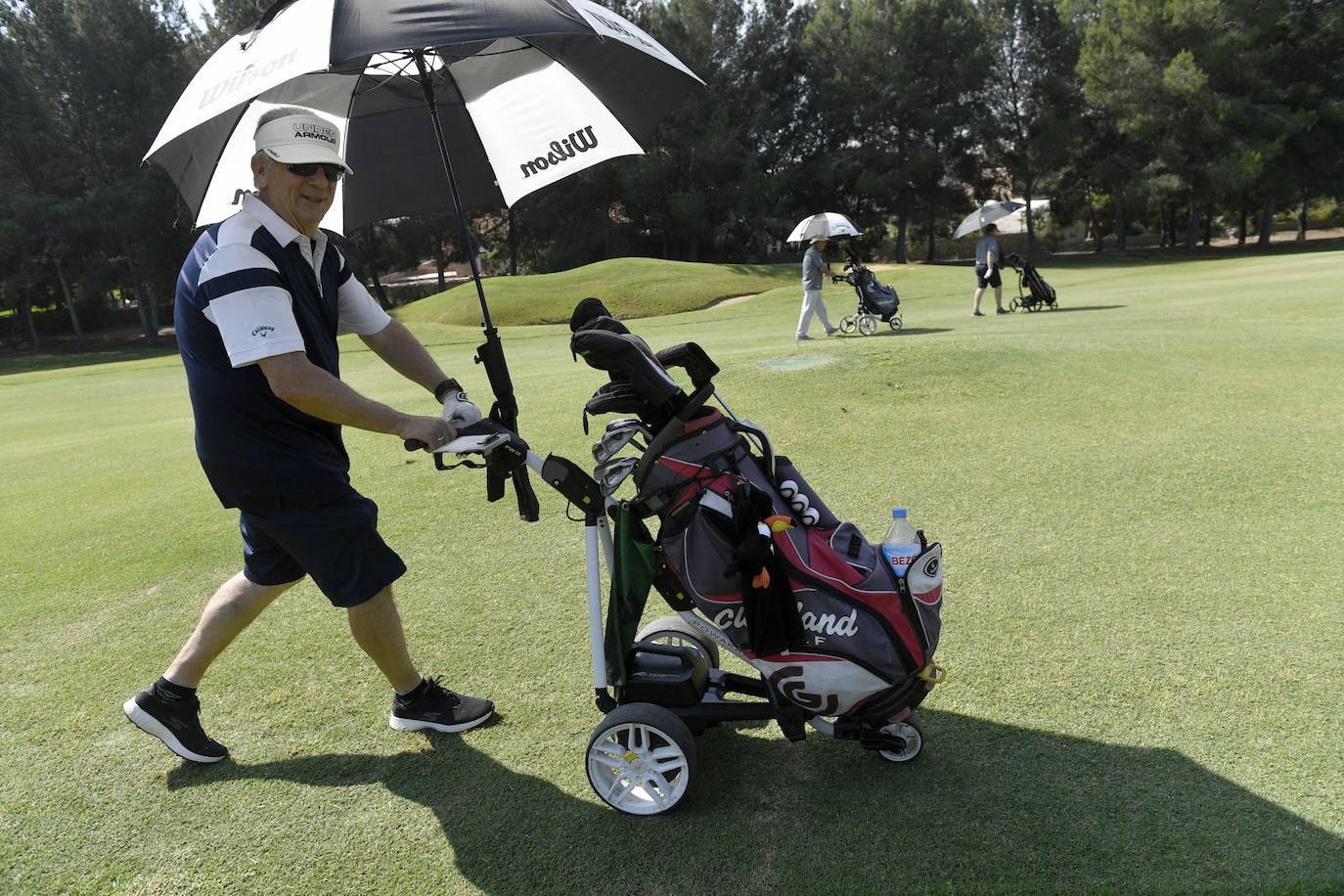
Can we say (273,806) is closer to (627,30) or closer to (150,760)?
(150,760)

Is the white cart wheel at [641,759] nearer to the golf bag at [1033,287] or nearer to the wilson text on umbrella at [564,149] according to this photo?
the wilson text on umbrella at [564,149]

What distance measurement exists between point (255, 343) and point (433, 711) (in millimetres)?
1587

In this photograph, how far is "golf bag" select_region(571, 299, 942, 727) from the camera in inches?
103

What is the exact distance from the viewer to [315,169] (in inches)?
112

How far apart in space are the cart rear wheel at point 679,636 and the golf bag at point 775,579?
695 millimetres

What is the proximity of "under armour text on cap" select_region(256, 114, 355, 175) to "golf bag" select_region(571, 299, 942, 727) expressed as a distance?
107 cm

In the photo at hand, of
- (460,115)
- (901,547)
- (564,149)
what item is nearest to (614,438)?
(901,547)

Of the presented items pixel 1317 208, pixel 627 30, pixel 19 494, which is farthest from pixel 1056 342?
pixel 1317 208

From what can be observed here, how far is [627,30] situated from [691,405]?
1.82 metres

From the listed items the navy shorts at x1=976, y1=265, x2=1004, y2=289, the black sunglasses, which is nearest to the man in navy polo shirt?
the black sunglasses

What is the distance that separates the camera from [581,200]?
4981cm

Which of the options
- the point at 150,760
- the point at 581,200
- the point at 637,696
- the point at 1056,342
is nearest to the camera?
the point at 637,696

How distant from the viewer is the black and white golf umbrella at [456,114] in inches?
140

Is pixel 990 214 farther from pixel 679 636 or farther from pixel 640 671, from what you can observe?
pixel 640 671
